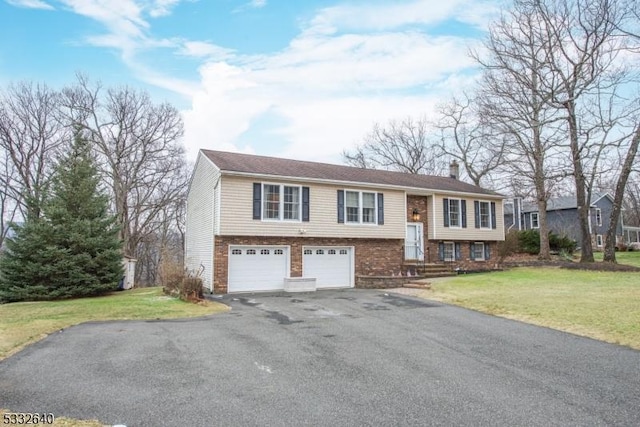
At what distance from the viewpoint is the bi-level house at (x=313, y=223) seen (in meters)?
16.2

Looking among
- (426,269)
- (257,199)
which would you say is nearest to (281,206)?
(257,199)

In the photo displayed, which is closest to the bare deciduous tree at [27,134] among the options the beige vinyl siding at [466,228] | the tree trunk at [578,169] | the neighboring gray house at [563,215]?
the beige vinyl siding at [466,228]

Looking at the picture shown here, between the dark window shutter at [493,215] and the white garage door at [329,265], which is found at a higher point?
the dark window shutter at [493,215]

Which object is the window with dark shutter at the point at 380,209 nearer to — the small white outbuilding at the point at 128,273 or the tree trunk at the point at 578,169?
the tree trunk at the point at 578,169

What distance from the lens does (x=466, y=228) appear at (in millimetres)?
22766

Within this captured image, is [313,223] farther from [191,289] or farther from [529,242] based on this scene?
[529,242]

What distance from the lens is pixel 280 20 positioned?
573 inches

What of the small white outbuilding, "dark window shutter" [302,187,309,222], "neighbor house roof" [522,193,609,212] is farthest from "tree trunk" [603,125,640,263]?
the small white outbuilding

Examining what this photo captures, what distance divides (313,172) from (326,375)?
45.5 ft

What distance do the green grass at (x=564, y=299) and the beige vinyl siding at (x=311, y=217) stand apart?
3881 millimetres

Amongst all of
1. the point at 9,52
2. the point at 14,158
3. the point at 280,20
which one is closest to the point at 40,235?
the point at 9,52

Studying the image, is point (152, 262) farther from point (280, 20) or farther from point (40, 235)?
point (280, 20)

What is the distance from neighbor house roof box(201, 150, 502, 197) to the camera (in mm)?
17016

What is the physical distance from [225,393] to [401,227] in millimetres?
15708
